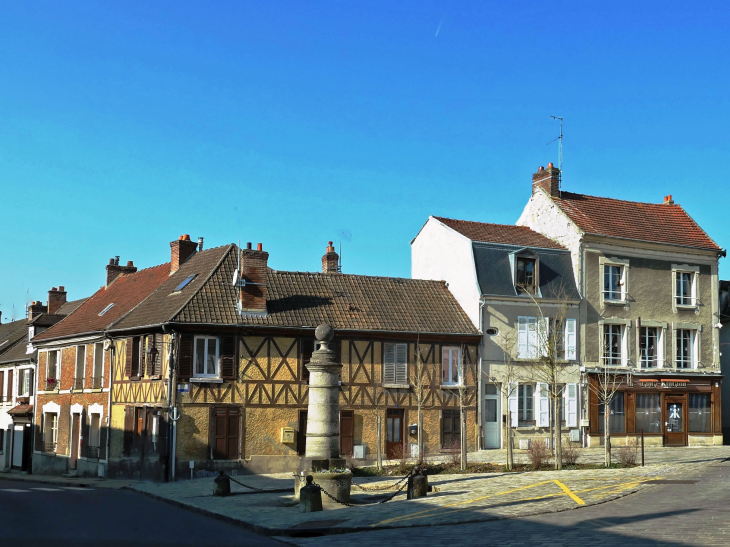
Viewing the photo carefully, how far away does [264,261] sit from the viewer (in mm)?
27672

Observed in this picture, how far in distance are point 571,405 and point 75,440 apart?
17.4 m

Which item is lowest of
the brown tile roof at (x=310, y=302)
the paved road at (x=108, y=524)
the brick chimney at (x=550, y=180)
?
the paved road at (x=108, y=524)

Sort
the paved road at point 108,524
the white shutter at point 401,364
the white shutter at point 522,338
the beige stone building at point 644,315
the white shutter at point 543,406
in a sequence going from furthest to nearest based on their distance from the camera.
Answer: the beige stone building at point 644,315, the white shutter at point 522,338, the white shutter at point 543,406, the white shutter at point 401,364, the paved road at point 108,524

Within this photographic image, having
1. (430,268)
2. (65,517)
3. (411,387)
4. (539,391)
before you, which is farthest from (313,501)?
(430,268)

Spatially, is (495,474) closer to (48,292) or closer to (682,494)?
(682,494)

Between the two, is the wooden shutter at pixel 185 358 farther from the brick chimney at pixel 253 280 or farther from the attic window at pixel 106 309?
the attic window at pixel 106 309

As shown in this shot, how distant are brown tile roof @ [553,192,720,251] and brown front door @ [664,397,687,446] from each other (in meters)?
5.61

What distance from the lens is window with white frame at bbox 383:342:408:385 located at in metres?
28.0

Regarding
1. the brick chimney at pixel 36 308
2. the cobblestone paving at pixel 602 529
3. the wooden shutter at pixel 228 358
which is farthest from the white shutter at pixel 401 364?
the brick chimney at pixel 36 308

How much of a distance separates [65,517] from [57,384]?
18.5m

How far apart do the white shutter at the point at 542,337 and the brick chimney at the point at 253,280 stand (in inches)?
328

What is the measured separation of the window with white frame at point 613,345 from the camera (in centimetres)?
3053

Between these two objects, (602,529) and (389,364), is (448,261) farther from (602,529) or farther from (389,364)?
(602,529)

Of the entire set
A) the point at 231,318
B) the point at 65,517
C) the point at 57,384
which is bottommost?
the point at 65,517
